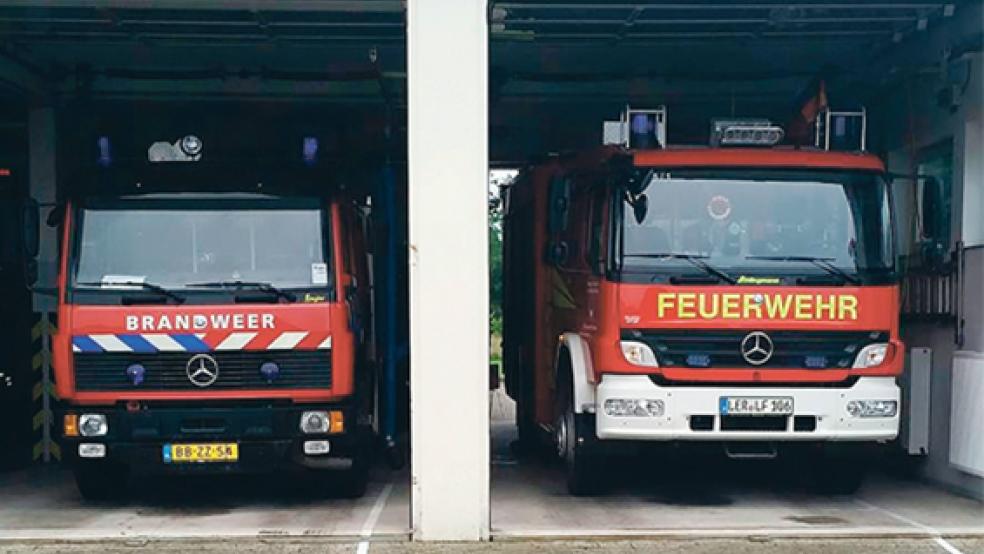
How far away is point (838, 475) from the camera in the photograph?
9578 millimetres

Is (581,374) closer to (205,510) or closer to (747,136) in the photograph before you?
(747,136)

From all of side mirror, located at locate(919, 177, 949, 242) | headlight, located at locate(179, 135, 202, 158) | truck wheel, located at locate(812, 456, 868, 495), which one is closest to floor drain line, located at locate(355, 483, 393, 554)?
headlight, located at locate(179, 135, 202, 158)

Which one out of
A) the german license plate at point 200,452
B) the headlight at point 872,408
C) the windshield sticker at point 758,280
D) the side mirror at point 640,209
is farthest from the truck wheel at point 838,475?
the german license plate at point 200,452

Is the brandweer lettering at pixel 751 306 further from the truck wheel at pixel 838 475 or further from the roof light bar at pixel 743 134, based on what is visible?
the truck wheel at pixel 838 475

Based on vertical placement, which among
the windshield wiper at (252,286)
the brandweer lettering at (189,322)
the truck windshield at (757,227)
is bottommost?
the brandweer lettering at (189,322)

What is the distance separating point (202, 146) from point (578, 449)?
3.97 m

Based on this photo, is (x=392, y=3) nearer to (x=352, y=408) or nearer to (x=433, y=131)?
(x=433, y=131)

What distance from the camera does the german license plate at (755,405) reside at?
8.41 m

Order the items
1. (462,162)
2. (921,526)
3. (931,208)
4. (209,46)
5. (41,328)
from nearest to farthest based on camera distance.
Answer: (462,162)
(921,526)
(931,208)
(209,46)
(41,328)

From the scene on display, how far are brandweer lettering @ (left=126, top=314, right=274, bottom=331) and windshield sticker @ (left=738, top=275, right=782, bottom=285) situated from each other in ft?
12.0

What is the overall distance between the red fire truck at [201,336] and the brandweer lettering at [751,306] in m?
2.52

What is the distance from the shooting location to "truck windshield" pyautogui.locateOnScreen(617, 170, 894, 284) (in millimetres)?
8516

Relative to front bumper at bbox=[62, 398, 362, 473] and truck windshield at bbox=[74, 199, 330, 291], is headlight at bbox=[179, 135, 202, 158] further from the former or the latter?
front bumper at bbox=[62, 398, 362, 473]

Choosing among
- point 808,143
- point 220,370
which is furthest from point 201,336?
point 808,143
